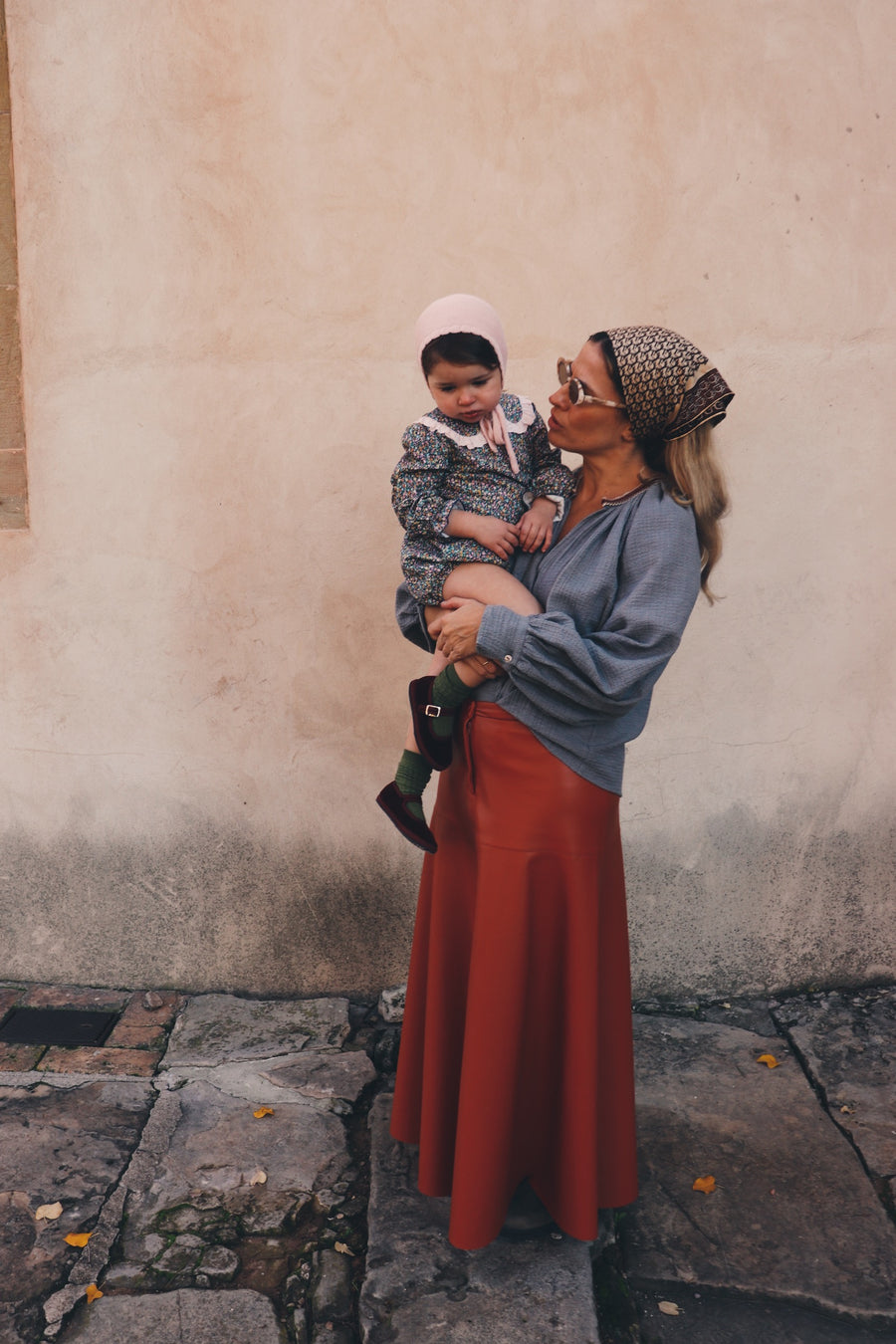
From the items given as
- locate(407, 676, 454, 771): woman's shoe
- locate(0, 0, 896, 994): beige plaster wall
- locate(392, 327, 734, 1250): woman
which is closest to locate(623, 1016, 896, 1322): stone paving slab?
locate(392, 327, 734, 1250): woman

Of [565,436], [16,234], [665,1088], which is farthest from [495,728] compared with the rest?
[16,234]

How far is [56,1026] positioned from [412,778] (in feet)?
6.38

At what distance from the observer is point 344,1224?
2586mm

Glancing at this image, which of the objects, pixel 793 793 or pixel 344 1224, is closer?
pixel 344 1224

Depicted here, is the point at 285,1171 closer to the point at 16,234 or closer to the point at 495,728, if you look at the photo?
the point at 495,728

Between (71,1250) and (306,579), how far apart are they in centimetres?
208

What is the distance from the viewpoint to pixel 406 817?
94.8 inches

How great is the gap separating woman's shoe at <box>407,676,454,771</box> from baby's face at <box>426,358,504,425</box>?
24.8 inches

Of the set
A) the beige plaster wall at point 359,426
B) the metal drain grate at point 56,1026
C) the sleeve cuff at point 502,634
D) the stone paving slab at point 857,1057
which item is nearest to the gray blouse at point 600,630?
the sleeve cuff at point 502,634

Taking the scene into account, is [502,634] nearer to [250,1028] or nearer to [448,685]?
[448,685]

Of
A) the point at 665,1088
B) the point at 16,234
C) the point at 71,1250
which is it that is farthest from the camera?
the point at 16,234

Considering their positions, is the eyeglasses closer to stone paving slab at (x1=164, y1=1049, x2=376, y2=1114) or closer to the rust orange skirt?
the rust orange skirt

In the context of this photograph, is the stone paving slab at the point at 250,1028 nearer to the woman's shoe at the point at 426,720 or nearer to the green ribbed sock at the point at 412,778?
the green ribbed sock at the point at 412,778

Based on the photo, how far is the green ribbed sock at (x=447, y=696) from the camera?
225 centimetres
